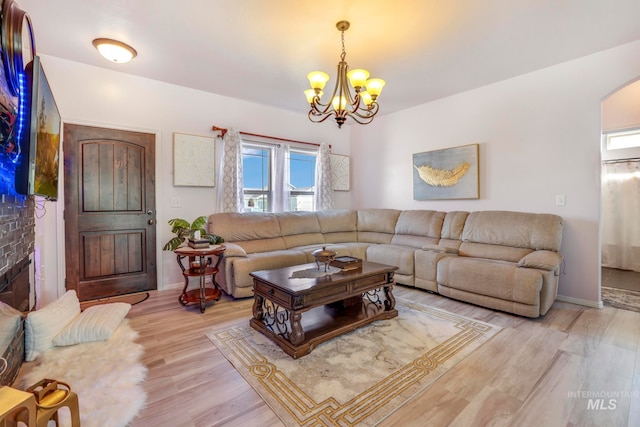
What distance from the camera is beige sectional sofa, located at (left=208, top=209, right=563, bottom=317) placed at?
9.24 ft

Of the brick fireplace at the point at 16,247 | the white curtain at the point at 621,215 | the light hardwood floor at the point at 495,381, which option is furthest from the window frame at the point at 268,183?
the white curtain at the point at 621,215

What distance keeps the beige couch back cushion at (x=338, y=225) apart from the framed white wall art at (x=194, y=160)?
1.78 meters

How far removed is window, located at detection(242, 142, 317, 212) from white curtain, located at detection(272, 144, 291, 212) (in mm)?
16

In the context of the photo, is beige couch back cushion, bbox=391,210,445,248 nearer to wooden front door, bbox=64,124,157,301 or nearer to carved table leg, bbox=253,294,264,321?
carved table leg, bbox=253,294,264,321

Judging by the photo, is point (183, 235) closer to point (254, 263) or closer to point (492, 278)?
point (254, 263)

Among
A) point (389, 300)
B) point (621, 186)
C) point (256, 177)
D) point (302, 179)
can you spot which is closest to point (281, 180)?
point (256, 177)

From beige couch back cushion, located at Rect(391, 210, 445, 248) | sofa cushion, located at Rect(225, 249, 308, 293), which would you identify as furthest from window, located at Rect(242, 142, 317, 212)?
beige couch back cushion, located at Rect(391, 210, 445, 248)

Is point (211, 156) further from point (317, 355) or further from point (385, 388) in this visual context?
point (385, 388)

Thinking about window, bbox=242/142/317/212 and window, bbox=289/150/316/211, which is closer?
window, bbox=242/142/317/212

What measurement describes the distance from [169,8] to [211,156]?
1.96m

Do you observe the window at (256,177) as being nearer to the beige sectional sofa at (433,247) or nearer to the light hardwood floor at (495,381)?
the beige sectional sofa at (433,247)

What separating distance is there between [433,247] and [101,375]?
3387mm

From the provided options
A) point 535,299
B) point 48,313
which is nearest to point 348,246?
point 535,299

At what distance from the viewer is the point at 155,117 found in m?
3.66
